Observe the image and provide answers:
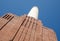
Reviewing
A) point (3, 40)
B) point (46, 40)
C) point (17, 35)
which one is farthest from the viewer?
point (46, 40)

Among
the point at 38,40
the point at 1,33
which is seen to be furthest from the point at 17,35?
the point at 38,40

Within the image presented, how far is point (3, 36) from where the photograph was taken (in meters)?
5.82

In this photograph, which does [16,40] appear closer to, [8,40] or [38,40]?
[8,40]

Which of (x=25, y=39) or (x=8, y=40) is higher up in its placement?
(x=25, y=39)

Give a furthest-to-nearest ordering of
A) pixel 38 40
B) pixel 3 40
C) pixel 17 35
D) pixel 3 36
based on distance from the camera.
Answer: pixel 38 40, pixel 17 35, pixel 3 36, pixel 3 40

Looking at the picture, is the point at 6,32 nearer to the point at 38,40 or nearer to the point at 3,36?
the point at 3,36

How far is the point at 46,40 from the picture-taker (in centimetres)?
782

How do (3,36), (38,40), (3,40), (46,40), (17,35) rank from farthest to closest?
1. (46,40)
2. (38,40)
3. (17,35)
4. (3,36)
5. (3,40)

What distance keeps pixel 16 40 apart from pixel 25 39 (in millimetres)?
636

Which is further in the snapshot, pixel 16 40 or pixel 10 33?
pixel 10 33

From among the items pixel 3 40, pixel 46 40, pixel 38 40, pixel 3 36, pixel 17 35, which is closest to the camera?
pixel 3 40

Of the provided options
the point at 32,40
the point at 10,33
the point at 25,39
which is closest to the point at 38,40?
the point at 32,40

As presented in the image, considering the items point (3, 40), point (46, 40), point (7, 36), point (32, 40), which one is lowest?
point (3, 40)

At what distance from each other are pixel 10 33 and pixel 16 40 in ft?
2.69
